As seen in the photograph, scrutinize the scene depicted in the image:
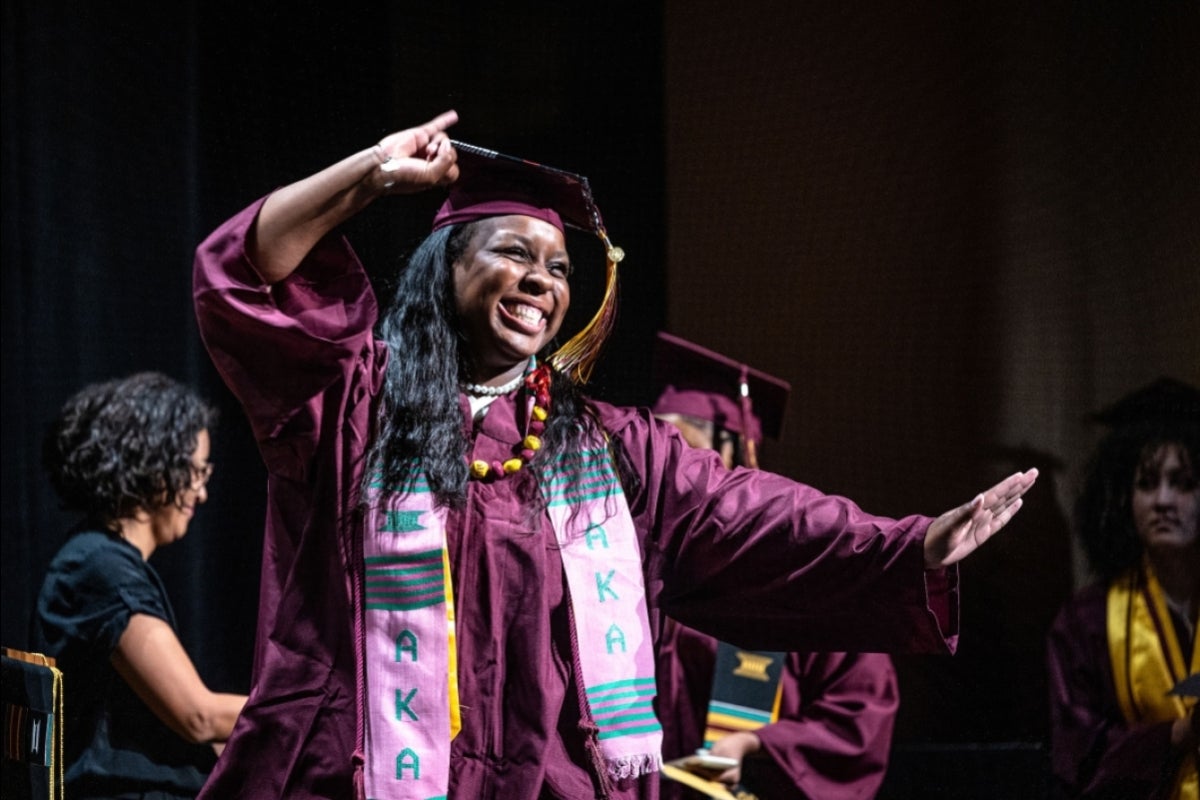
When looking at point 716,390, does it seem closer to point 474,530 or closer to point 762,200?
point 762,200

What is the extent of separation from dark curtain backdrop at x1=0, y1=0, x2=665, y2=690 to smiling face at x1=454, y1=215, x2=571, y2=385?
2.69 ft

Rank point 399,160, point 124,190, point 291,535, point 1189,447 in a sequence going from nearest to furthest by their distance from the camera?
1. point 399,160
2. point 291,535
3. point 1189,447
4. point 124,190

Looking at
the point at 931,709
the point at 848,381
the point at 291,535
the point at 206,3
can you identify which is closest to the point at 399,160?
the point at 291,535

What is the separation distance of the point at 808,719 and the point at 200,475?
Answer: 1.44 metres

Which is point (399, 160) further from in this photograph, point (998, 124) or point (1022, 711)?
point (1022, 711)

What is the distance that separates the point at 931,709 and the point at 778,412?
2.81 ft

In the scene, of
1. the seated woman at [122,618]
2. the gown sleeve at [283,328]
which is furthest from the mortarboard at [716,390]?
the gown sleeve at [283,328]

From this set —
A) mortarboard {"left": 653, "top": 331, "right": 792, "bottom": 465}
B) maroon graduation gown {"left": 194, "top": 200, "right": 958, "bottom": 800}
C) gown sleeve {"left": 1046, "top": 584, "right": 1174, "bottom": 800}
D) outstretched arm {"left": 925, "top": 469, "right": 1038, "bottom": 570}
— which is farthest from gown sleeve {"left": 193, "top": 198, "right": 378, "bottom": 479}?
gown sleeve {"left": 1046, "top": 584, "right": 1174, "bottom": 800}

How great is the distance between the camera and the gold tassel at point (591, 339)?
2086mm

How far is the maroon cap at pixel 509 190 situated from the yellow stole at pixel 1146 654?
158cm

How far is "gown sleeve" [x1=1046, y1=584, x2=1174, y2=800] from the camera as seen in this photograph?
2.60m

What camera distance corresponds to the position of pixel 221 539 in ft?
10.2

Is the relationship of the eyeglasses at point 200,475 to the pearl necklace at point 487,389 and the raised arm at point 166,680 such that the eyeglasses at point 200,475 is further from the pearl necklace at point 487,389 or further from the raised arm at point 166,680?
the pearl necklace at point 487,389

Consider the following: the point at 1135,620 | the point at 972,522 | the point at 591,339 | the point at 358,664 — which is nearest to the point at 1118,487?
the point at 1135,620
